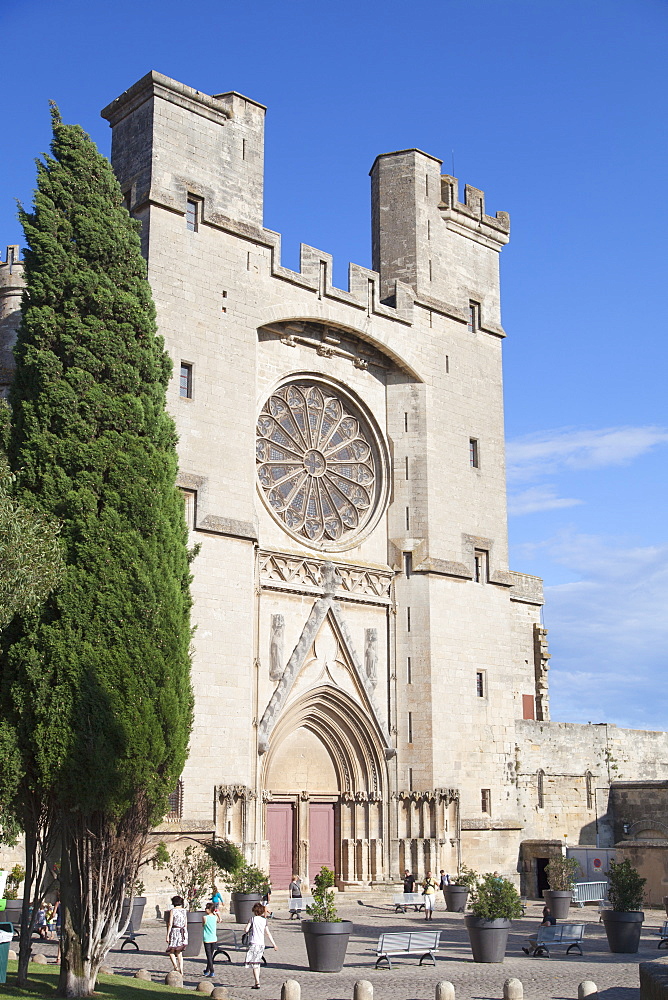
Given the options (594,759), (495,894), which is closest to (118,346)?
(495,894)

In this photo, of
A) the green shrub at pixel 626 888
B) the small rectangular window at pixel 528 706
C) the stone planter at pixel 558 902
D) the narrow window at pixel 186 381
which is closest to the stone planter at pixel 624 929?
the green shrub at pixel 626 888

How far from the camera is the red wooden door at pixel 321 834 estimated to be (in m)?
23.8

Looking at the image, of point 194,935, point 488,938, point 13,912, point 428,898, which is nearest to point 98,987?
point 194,935

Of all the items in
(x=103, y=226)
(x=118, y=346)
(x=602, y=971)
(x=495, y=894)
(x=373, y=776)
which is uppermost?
(x=103, y=226)

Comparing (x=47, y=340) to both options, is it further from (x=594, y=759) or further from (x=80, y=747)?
(x=594, y=759)

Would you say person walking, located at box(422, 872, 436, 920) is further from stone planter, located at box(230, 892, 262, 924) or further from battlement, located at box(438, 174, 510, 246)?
battlement, located at box(438, 174, 510, 246)

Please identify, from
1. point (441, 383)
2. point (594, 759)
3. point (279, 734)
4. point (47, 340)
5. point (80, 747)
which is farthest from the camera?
point (594, 759)

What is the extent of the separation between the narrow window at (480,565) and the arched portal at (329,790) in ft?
15.5

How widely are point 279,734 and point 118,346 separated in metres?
11.5

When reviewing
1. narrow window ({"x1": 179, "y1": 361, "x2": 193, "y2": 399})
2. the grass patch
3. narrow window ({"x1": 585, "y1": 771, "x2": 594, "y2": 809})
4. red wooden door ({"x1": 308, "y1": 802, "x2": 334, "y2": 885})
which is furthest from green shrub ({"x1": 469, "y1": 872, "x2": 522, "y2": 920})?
narrow window ({"x1": 585, "y1": 771, "x2": 594, "y2": 809})

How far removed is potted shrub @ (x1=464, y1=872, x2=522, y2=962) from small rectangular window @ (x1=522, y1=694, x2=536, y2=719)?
18400 mm

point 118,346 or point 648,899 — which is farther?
point 648,899

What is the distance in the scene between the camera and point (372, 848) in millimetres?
24062

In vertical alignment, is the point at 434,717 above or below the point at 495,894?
above
